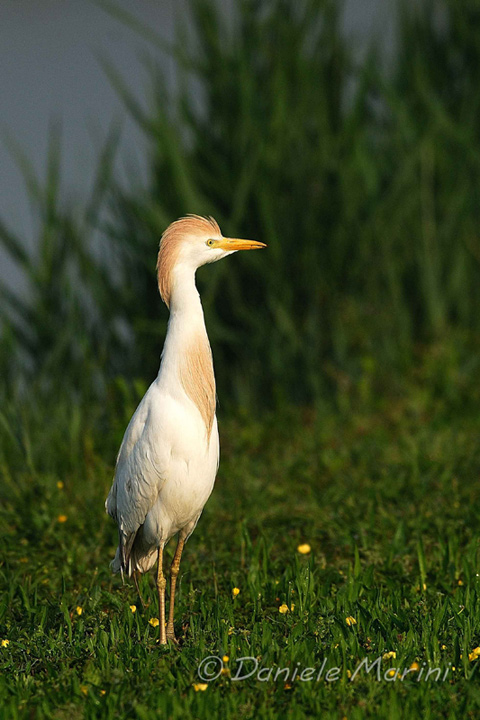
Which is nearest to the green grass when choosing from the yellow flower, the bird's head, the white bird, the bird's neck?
the yellow flower

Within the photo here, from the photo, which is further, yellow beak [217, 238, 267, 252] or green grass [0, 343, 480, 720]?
yellow beak [217, 238, 267, 252]

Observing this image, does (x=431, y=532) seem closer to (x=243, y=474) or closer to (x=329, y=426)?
(x=243, y=474)

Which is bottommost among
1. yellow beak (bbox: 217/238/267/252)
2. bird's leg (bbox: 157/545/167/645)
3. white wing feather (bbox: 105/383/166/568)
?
bird's leg (bbox: 157/545/167/645)

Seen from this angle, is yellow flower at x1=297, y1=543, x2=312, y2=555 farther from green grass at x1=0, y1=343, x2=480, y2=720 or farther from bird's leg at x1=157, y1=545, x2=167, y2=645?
bird's leg at x1=157, y1=545, x2=167, y2=645

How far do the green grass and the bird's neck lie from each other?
36.0 inches

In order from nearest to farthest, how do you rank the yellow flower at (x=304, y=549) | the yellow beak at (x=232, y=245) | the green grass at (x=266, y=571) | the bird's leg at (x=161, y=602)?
the green grass at (x=266, y=571) < the bird's leg at (x=161, y=602) < the yellow beak at (x=232, y=245) < the yellow flower at (x=304, y=549)

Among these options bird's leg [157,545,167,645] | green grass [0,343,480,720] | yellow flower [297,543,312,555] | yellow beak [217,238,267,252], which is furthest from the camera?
yellow flower [297,543,312,555]

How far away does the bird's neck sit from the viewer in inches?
136

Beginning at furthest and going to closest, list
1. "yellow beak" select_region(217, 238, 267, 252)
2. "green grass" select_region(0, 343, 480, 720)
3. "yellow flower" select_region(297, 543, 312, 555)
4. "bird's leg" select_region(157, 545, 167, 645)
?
1. "yellow flower" select_region(297, 543, 312, 555)
2. "yellow beak" select_region(217, 238, 267, 252)
3. "bird's leg" select_region(157, 545, 167, 645)
4. "green grass" select_region(0, 343, 480, 720)

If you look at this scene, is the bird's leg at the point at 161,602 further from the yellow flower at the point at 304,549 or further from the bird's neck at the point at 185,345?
the yellow flower at the point at 304,549

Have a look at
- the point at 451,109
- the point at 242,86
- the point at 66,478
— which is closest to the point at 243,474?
the point at 66,478

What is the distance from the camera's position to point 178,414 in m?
3.41

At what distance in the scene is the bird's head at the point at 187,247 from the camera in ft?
11.4

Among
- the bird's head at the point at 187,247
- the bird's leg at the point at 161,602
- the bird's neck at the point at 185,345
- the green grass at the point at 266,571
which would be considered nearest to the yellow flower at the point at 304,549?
the green grass at the point at 266,571
